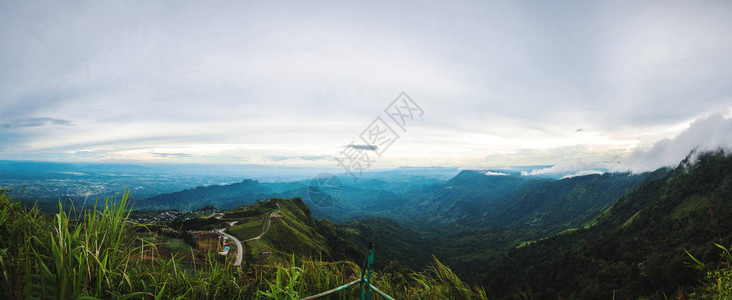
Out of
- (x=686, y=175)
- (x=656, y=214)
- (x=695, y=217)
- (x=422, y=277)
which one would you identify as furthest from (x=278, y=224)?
(x=686, y=175)

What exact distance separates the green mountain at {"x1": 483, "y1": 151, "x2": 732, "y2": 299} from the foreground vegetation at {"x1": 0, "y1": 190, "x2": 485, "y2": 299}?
5112cm

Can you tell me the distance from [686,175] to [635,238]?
3683 inches

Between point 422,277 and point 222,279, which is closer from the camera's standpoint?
point 222,279

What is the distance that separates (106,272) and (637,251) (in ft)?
422

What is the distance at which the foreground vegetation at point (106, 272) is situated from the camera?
6.24 ft

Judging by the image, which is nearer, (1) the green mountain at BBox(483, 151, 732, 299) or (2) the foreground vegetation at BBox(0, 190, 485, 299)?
(2) the foreground vegetation at BBox(0, 190, 485, 299)

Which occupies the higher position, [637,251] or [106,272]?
[106,272]

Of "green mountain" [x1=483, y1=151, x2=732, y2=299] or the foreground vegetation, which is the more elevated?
the foreground vegetation

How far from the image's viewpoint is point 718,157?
14112 cm

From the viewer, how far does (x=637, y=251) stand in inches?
3342

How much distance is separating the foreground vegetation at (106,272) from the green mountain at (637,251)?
168 feet

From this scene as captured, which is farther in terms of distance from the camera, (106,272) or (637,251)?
(637,251)

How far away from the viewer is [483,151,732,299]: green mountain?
5862 centimetres

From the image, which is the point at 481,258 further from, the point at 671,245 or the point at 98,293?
the point at 98,293
